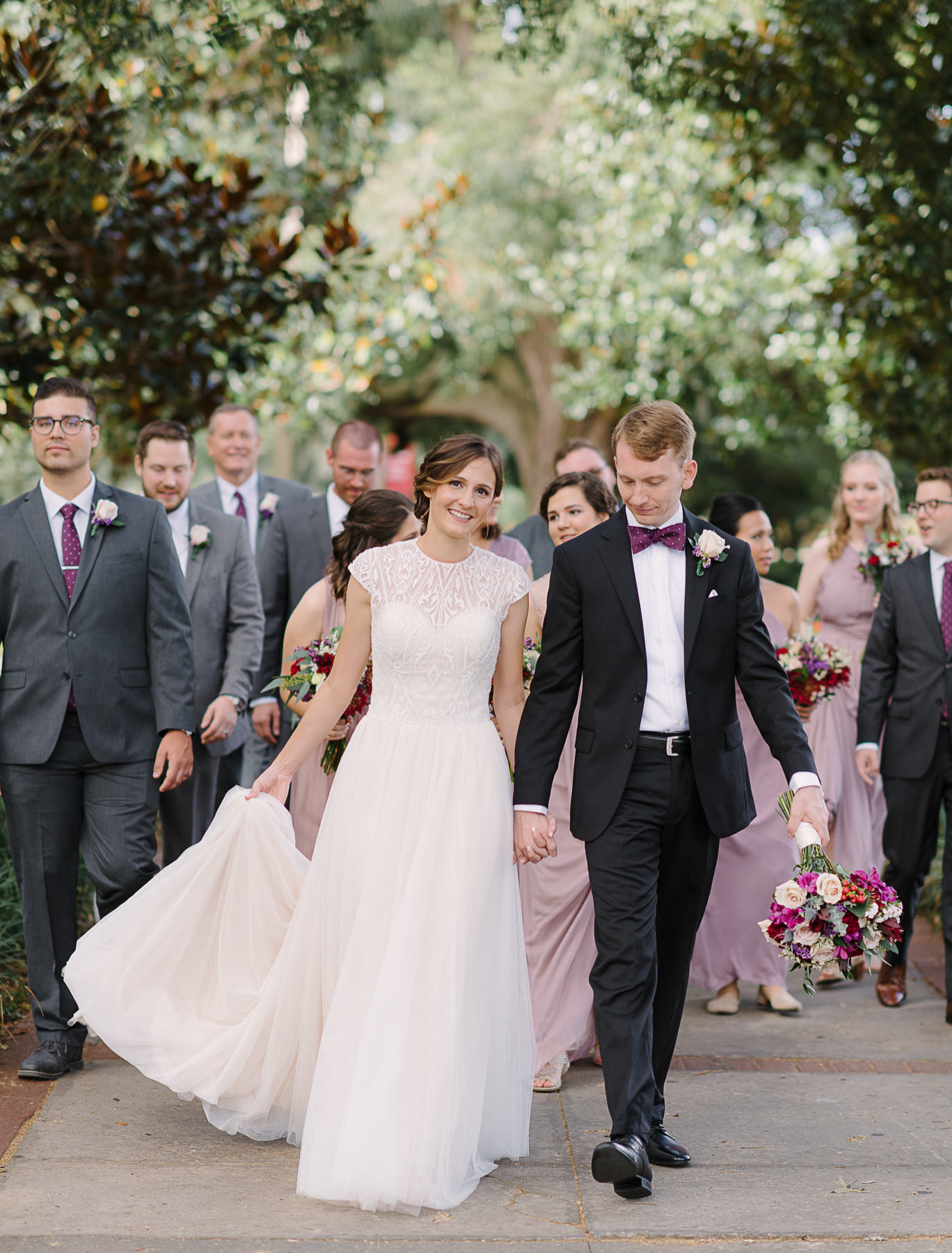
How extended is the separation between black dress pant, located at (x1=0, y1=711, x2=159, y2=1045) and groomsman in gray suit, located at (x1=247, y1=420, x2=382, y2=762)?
1967 millimetres

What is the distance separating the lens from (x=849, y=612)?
8.17 m

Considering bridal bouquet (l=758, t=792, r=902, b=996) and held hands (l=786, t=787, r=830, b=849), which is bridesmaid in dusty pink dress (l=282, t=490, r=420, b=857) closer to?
held hands (l=786, t=787, r=830, b=849)

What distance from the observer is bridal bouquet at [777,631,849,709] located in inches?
267

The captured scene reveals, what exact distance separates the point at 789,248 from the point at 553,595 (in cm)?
1161

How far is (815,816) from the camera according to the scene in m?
4.24

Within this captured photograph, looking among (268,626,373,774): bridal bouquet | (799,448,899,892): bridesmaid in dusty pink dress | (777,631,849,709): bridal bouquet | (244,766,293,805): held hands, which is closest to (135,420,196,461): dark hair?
(268,626,373,774): bridal bouquet

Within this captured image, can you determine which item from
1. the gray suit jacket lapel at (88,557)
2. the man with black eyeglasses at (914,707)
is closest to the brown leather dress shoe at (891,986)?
the man with black eyeglasses at (914,707)

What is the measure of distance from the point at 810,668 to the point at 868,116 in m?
3.94

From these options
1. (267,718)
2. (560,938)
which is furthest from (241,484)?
(560,938)

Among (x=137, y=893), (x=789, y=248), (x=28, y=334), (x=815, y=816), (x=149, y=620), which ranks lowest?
(x=137, y=893)

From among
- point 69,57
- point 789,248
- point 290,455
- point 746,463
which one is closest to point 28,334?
point 69,57

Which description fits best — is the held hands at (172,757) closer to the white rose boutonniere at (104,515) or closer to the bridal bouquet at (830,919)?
the white rose boutonniere at (104,515)

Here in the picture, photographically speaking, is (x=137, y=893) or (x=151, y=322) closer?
(x=137, y=893)

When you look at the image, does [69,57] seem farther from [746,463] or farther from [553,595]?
[746,463]
